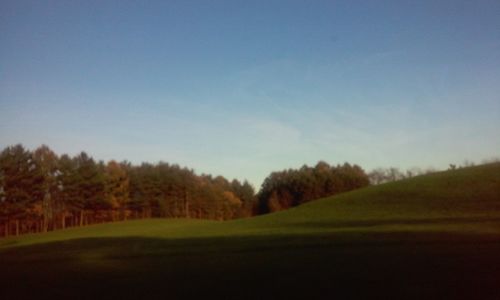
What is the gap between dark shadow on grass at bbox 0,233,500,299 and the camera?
14.8 m

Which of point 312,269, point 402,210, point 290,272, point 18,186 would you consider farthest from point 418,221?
point 18,186

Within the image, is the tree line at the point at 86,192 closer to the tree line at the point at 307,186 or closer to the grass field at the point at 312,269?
the tree line at the point at 307,186

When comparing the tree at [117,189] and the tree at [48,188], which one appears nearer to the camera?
the tree at [48,188]

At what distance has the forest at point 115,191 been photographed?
3201 inches

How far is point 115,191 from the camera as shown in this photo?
101188 mm

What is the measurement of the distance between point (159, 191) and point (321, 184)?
1567 inches

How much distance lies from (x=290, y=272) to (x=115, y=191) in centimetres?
8790

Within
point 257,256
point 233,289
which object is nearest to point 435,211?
point 257,256

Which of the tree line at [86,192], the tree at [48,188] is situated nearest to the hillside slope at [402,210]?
the tree line at [86,192]

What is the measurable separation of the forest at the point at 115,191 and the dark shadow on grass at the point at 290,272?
5876 centimetres

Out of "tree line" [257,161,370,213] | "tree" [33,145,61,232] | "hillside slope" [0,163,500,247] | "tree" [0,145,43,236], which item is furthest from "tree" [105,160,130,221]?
"hillside slope" [0,163,500,247]

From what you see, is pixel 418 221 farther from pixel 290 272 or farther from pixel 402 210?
pixel 290 272

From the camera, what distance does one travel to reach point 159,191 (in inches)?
4535

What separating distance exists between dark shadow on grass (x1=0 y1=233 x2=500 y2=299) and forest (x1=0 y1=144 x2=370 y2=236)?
5876 cm
